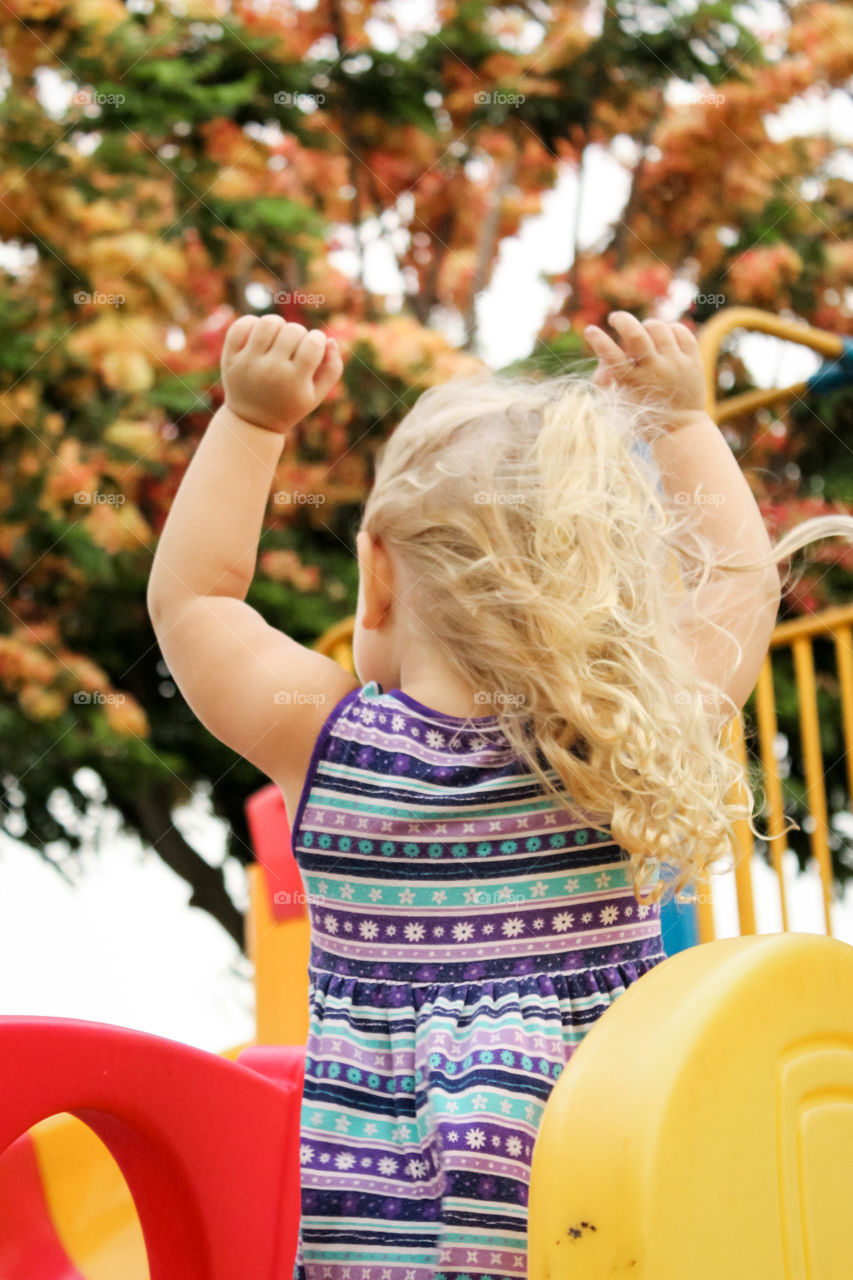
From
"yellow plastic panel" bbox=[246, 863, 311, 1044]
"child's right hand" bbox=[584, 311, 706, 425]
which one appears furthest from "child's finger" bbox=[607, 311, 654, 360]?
"yellow plastic panel" bbox=[246, 863, 311, 1044]

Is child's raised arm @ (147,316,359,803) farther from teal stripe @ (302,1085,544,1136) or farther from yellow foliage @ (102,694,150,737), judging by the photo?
yellow foliage @ (102,694,150,737)

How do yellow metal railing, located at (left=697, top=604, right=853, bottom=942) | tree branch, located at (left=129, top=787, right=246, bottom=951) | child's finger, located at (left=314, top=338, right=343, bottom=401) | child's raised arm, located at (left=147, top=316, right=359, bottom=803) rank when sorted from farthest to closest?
tree branch, located at (left=129, top=787, right=246, bottom=951)
yellow metal railing, located at (left=697, top=604, right=853, bottom=942)
child's finger, located at (left=314, top=338, right=343, bottom=401)
child's raised arm, located at (left=147, top=316, right=359, bottom=803)

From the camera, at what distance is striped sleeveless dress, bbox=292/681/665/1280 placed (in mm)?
728

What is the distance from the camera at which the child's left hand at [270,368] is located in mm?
917

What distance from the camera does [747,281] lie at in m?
3.49

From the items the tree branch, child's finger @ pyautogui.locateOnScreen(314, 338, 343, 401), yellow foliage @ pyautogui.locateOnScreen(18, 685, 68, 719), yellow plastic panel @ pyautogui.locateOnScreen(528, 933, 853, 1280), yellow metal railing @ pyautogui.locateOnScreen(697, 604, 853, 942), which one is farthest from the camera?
the tree branch

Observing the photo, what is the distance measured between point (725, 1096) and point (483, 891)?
24 centimetres

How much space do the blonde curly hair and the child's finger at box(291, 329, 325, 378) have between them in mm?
93

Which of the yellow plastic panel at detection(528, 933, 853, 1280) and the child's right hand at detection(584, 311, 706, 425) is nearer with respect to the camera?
the yellow plastic panel at detection(528, 933, 853, 1280)

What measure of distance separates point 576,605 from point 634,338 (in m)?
0.26

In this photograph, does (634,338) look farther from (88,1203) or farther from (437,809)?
(88,1203)

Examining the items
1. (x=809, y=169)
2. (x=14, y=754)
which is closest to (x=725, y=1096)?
(x=14, y=754)

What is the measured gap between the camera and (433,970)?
79cm

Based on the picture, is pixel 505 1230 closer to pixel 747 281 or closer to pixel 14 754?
pixel 14 754
